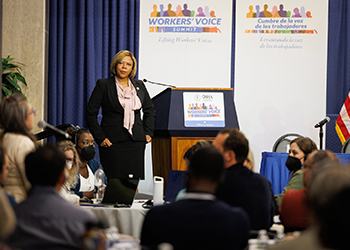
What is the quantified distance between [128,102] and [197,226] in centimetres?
301

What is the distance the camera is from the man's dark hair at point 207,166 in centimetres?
183

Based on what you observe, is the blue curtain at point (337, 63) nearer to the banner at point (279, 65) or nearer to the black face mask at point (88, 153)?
the banner at point (279, 65)

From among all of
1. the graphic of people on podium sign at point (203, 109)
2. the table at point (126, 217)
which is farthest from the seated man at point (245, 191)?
the graphic of people on podium sign at point (203, 109)

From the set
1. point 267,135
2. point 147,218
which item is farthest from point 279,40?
point 147,218

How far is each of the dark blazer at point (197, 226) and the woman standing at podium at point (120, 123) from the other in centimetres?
283

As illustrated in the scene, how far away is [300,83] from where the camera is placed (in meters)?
7.06

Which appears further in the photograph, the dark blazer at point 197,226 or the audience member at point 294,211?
the audience member at point 294,211

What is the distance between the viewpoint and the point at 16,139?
2436mm

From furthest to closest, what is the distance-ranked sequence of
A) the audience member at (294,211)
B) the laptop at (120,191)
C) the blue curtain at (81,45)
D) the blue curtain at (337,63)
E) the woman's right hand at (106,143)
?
the blue curtain at (337,63) → the blue curtain at (81,45) → the woman's right hand at (106,143) → the laptop at (120,191) → the audience member at (294,211)

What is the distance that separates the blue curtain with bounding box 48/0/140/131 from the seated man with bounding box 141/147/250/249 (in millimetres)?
5376

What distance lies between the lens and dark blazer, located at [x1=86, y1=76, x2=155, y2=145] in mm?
4574

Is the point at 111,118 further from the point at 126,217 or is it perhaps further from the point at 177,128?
the point at 126,217

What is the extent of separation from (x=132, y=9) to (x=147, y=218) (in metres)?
5.63

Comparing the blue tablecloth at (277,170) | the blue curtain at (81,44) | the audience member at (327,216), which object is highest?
the blue curtain at (81,44)
